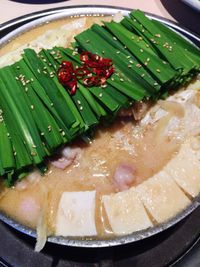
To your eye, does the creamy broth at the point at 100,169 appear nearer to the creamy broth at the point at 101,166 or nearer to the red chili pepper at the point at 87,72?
the creamy broth at the point at 101,166

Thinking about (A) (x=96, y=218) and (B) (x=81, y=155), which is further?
(B) (x=81, y=155)

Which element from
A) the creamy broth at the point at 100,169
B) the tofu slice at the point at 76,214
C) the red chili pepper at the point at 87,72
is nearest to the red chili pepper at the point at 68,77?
the red chili pepper at the point at 87,72

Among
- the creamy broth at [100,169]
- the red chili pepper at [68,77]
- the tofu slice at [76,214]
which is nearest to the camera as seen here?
the tofu slice at [76,214]

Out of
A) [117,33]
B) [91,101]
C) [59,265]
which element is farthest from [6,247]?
[117,33]

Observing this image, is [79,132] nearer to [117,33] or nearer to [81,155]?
[81,155]

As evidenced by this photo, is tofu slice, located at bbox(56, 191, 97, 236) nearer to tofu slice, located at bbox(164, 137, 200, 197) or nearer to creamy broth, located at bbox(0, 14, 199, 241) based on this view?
creamy broth, located at bbox(0, 14, 199, 241)

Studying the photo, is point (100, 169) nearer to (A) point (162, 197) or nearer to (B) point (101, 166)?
(B) point (101, 166)
